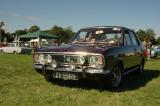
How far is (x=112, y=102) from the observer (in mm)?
5676

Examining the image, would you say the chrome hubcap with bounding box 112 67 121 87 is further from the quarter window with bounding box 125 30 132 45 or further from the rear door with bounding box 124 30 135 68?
the quarter window with bounding box 125 30 132 45

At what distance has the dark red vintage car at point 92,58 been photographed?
6.41 meters

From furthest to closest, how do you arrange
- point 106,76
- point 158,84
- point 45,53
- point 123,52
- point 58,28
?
point 58,28, point 158,84, point 123,52, point 45,53, point 106,76

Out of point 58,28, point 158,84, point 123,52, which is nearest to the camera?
point 123,52

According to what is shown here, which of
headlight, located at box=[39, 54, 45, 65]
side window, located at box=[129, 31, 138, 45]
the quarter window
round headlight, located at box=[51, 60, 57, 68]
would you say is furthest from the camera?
side window, located at box=[129, 31, 138, 45]

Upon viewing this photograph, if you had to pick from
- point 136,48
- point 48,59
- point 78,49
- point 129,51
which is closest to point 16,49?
point 136,48

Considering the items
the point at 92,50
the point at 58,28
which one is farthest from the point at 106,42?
the point at 58,28

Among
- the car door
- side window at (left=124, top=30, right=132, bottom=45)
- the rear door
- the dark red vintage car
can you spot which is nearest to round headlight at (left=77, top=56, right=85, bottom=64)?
the dark red vintage car

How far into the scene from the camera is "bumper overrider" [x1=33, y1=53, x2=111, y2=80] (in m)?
6.38

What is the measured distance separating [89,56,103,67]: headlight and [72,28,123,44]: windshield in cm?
153

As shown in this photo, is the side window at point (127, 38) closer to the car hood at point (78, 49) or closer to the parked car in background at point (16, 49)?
the car hood at point (78, 49)

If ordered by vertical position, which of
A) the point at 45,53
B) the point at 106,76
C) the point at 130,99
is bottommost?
the point at 130,99

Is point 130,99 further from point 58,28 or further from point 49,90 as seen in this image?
point 58,28

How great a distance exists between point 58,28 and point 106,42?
9533 cm
